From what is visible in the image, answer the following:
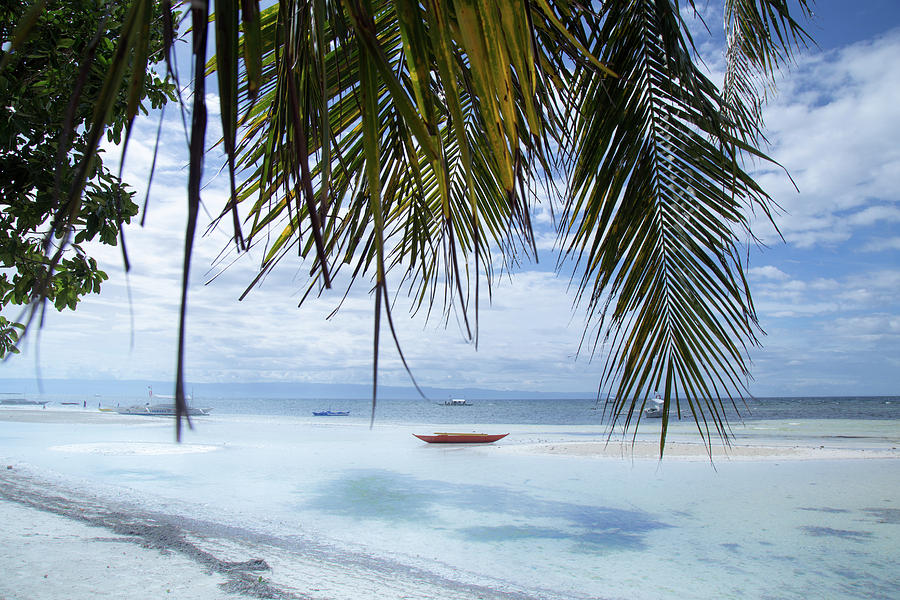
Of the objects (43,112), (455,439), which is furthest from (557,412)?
(43,112)

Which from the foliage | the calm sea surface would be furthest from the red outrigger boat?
the foliage

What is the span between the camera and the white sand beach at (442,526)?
5.87m

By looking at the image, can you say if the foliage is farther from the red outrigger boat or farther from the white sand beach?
the red outrigger boat

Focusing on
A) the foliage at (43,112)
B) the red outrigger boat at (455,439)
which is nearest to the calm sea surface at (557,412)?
the red outrigger boat at (455,439)

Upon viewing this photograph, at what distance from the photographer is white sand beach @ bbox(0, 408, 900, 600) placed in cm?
587

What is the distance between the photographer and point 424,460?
15680 millimetres

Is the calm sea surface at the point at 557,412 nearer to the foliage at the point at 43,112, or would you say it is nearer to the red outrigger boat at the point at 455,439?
the red outrigger boat at the point at 455,439

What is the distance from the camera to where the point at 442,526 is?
855 cm

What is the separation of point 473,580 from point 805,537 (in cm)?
501

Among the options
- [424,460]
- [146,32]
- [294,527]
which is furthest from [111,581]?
[424,460]

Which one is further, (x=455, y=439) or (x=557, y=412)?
(x=557, y=412)

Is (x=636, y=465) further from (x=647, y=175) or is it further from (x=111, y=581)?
(x=647, y=175)

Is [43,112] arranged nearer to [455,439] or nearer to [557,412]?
[455,439]

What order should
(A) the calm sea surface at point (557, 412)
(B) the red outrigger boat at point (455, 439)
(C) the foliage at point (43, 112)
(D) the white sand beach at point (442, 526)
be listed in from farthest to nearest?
(A) the calm sea surface at point (557, 412)
(B) the red outrigger boat at point (455, 439)
(D) the white sand beach at point (442, 526)
(C) the foliage at point (43, 112)
